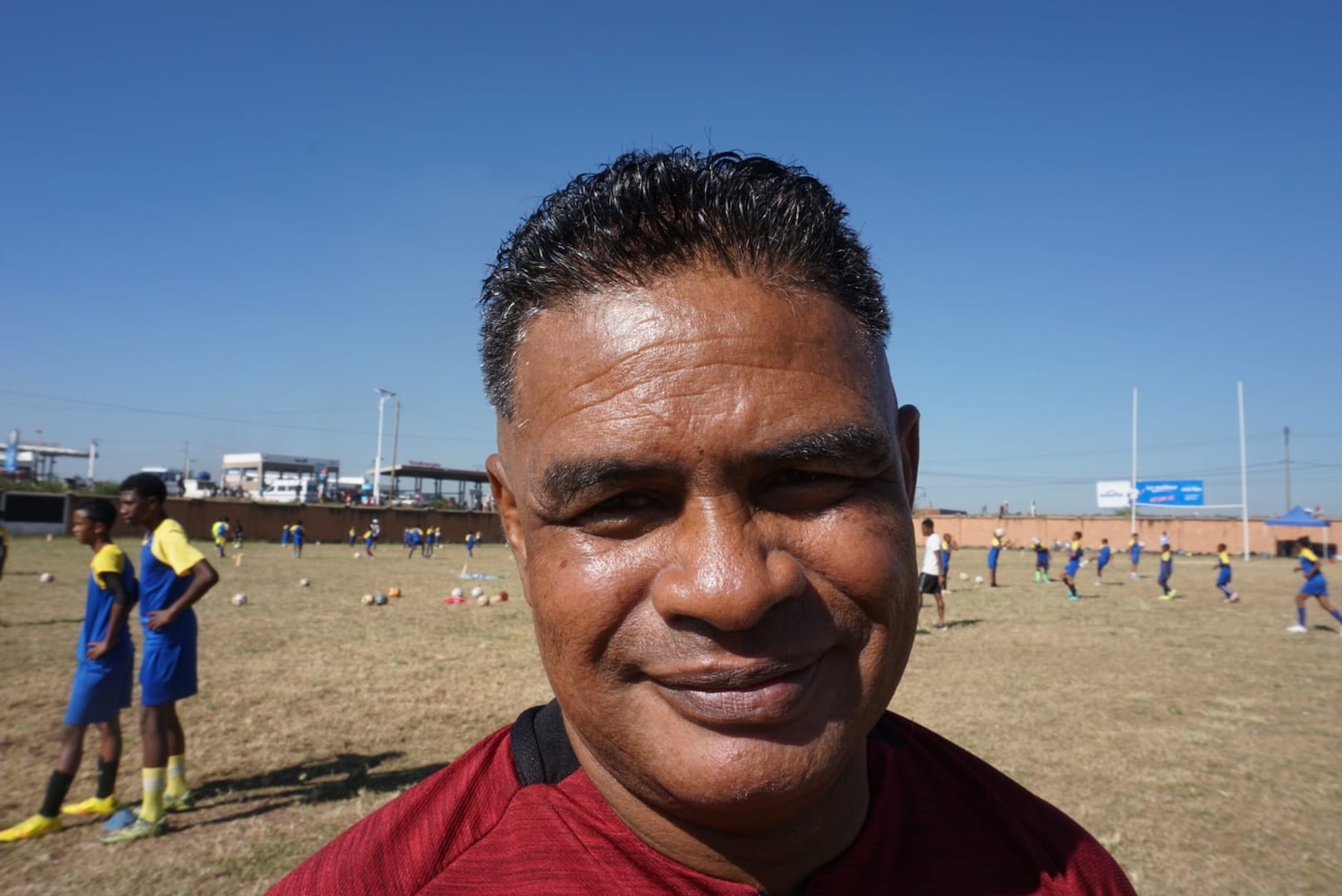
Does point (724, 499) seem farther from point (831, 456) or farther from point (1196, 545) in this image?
point (1196, 545)

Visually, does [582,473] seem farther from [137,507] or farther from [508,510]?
[137,507]

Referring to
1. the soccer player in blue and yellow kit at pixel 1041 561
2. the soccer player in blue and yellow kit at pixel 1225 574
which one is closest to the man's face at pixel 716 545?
the soccer player in blue and yellow kit at pixel 1225 574

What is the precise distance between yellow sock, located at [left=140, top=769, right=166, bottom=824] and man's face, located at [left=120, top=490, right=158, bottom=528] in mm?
1992

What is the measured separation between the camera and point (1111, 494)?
240 ft

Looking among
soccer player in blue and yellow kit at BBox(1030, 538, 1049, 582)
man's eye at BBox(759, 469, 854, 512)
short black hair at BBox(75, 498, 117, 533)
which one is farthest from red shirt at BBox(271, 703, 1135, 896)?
soccer player in blue and yellow kit at BBox(1030, 538, 1049, 582)

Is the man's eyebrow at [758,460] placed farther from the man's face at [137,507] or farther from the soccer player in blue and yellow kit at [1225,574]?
the soccer player in blue and yellow kit at [1225,574]

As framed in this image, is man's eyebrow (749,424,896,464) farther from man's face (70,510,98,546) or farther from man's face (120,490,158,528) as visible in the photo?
man's face (70,510,98,546)

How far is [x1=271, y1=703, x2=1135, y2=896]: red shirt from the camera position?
1.20 metres

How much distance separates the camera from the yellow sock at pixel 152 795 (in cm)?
599

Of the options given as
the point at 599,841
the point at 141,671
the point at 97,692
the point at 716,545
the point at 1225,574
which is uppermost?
the point at 716,545

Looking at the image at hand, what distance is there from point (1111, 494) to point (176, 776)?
8060cm

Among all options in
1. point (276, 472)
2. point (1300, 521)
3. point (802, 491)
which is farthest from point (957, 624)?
point (276, 472)

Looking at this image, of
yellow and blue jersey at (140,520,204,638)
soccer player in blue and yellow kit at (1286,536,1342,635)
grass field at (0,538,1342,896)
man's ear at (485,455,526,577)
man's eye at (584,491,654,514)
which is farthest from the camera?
soccer player in blue and yellow kit at (1286,536,1342,635)

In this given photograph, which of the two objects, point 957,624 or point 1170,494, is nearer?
point 957,624
